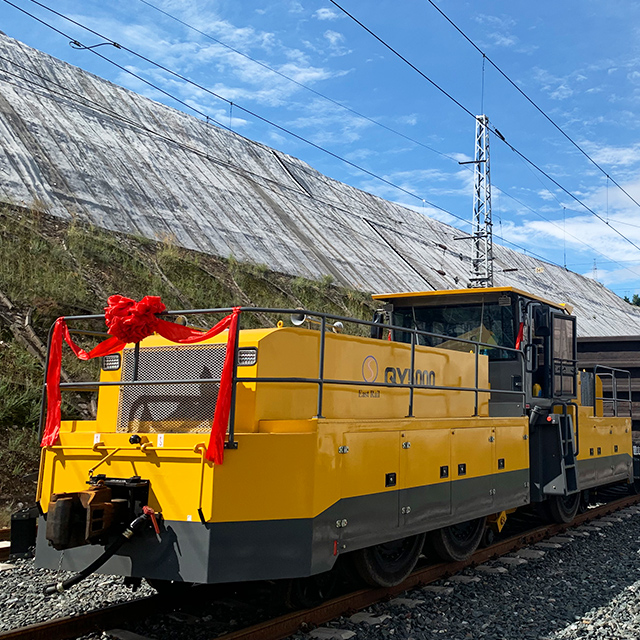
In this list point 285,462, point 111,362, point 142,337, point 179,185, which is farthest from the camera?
point 179,185

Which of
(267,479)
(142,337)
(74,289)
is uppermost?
(74,289)

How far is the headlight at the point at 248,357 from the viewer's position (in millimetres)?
4949

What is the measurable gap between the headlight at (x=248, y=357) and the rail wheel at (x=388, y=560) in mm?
1783

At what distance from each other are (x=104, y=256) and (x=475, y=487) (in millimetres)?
11522

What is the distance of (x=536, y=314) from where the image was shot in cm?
829

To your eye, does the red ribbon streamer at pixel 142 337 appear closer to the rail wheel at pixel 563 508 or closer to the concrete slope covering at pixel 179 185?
the rail wheel at pixel 563 508

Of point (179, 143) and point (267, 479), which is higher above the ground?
point (179, 143)

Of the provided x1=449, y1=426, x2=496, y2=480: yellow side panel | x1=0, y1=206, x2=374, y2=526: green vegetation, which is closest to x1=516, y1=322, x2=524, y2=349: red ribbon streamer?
x1=449, y1=426, x2=496, y2=480: yellow side panel

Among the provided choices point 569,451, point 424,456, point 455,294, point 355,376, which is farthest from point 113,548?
point 569,451

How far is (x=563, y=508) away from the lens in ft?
29.3

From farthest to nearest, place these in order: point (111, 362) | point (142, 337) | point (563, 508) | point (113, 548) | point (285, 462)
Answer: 1. point (563, 508)
2. point (111, 362)
3. point (142, 337)
4. point (285, 462)
5. point (113, 548)

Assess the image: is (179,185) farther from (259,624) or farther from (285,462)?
(259,624)

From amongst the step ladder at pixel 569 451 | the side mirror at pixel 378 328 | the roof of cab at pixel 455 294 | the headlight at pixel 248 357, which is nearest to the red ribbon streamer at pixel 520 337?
the roof of cab at pixel 455 294

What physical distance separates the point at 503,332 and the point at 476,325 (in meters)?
0.32
